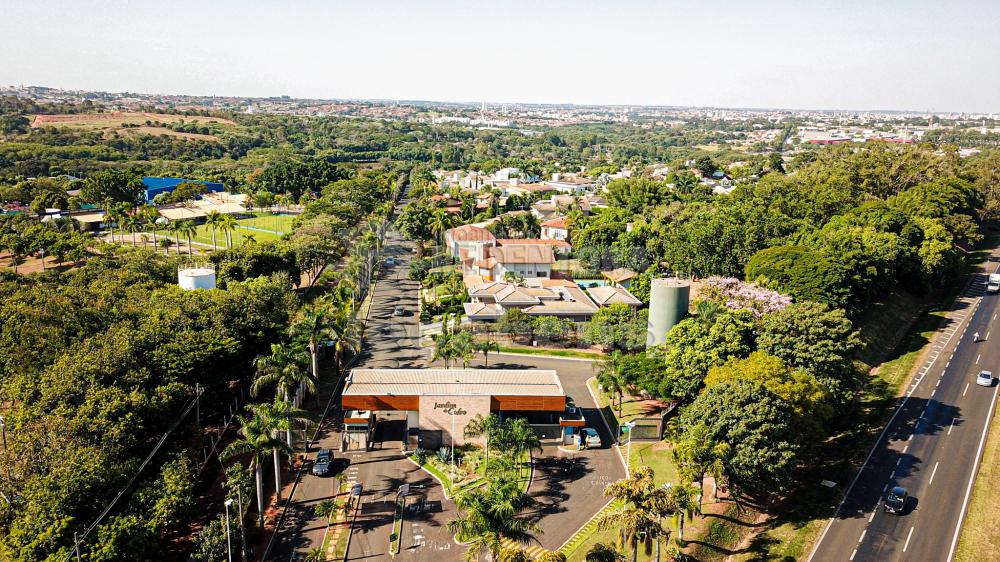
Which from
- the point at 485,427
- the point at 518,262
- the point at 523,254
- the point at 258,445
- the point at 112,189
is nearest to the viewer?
the point at 258,445

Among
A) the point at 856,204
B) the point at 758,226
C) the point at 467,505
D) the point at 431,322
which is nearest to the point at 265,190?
the point at 431,322

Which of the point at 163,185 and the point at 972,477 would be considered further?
the point at 163,185

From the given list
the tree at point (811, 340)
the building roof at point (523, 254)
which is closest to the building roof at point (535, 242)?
the building roof at point (523, 254)

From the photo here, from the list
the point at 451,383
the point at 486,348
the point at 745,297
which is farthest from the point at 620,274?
the point at 451,383

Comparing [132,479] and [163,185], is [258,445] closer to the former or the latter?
[132,479]

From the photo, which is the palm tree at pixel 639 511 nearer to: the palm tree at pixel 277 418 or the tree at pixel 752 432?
the tree at pixel 752 432

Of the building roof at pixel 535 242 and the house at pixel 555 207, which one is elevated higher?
the house at pixel 555 207
